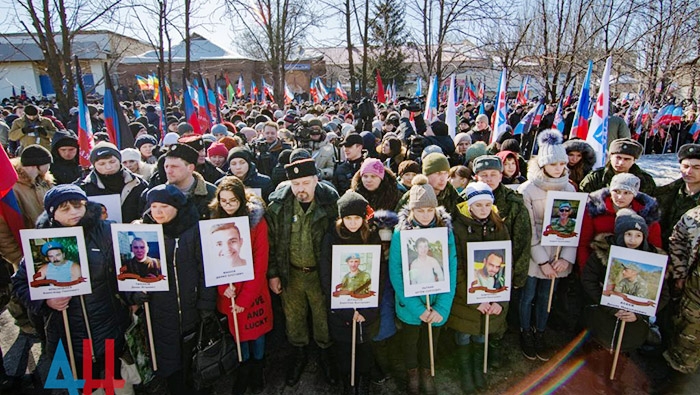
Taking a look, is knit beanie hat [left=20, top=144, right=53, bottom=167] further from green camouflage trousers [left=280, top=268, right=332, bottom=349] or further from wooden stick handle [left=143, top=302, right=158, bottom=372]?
green camouflage trousers [left=280, top=268, right=332, bottom=349]

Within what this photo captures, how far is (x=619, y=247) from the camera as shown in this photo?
307 cm

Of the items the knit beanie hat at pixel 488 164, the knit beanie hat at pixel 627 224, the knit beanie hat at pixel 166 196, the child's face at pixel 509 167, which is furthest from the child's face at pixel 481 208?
the knit beanie hat at pixel 166 196

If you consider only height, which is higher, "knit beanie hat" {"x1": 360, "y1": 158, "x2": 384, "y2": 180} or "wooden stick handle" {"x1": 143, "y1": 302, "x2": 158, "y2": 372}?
"knit beanie hat" {"x1": 360, "y1": 158, "x2": 384, "y2": 180}

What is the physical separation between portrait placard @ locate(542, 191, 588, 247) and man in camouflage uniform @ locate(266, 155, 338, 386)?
72.6 inches

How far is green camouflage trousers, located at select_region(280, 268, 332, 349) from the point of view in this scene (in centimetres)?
341

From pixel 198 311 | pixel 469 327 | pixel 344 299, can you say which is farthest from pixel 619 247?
pixel 198 311

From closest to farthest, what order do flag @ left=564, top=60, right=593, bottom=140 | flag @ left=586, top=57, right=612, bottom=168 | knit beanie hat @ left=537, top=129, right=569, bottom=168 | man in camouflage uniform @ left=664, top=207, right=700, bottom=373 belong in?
man in camouflage uniform @ left=664, top=207, right=700, bottom=373, knit beanie hat @ left=537, top=129, right=569, bottom=168, flag @ left=586, top=57, right=612, bottom=168, flag @ left=564, top=60, right=593, bottom=140

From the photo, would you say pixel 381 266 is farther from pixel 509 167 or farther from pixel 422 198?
pixel 509 167

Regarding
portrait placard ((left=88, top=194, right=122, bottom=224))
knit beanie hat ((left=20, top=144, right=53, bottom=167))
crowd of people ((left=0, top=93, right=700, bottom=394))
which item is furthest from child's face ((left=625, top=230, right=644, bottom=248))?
knit beanie hat ((left=20, top=144, right=53, bottom=167))

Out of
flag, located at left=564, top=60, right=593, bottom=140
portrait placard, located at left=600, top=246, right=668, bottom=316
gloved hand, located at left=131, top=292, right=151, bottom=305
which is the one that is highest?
flag, located at left=564, top=60, right=593, bottom=140

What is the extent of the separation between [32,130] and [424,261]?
8.52 m

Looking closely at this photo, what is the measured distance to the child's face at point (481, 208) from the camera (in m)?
3.20

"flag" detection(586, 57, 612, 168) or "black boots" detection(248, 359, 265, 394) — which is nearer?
"black boots" detection(248, 359, 265, 394)

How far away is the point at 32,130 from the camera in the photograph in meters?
7.86
